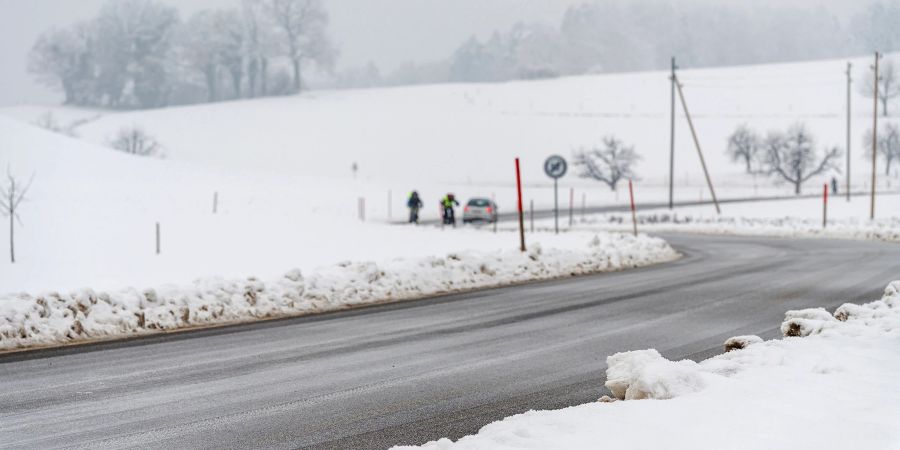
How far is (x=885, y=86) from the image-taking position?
414 feet

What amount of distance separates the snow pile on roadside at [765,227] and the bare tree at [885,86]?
3397 inches

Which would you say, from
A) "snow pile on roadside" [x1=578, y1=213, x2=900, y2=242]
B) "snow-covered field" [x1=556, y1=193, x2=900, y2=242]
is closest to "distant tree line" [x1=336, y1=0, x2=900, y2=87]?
"snow-covered field" [x1=556, y1=193, x2=900, y2=242]

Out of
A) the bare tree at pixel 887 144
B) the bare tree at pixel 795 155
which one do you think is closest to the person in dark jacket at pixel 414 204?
the bare tree at pixel 795 155

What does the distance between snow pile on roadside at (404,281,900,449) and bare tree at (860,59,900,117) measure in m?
126

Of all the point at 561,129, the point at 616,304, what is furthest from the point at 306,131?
the point at 616,304

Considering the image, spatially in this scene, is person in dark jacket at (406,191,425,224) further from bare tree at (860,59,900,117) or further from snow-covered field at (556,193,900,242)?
bare tree at (860,59,900,117)

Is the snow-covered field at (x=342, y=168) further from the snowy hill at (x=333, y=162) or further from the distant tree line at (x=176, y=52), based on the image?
the distant tree line at (x=176, y=52)

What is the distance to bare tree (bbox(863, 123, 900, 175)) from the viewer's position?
10250cm

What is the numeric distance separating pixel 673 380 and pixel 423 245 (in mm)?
23281

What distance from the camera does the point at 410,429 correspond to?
6.48 metres

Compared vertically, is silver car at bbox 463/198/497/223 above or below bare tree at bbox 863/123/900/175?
below

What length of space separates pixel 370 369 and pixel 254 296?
17.0 ft

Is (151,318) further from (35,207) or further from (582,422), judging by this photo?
(35,207)

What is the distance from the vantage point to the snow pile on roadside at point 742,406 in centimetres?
549
